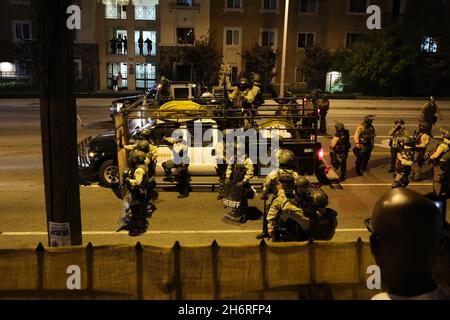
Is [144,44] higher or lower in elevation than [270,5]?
lower

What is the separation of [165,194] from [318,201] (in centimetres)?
549

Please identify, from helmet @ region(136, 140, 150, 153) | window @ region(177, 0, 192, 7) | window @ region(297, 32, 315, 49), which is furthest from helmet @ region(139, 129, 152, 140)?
window @ region(297, 32, 315, 49)

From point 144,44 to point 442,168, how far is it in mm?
32566

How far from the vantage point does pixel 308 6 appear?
128ft

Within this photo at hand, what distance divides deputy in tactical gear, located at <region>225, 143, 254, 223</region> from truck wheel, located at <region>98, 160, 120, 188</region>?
3359 millimetres

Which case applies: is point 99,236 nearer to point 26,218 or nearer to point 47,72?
point 26,218

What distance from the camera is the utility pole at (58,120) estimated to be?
4391mm

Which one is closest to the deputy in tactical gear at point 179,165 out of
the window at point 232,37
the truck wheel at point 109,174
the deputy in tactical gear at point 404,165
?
the truck wheel at point 109,174

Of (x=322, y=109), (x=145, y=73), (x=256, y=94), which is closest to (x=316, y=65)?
(x=145, y=73)

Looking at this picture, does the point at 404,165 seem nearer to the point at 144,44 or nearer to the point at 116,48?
the point at 144,44

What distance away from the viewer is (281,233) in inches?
257

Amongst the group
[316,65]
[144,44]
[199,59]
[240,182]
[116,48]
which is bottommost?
[240,182]

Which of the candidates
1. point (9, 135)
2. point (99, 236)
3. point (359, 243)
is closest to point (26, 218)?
point (99, 236)

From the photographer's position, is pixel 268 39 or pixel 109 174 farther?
pixel 268 39
